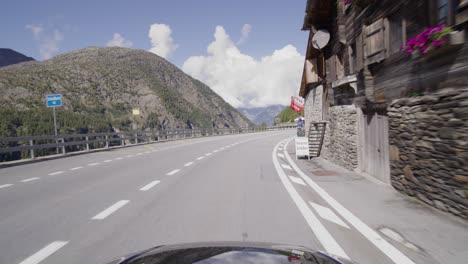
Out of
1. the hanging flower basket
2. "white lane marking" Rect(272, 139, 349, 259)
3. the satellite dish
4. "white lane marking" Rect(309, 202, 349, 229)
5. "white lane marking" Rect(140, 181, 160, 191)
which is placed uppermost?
the satellite dish

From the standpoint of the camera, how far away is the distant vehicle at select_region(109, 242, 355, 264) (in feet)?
7.00

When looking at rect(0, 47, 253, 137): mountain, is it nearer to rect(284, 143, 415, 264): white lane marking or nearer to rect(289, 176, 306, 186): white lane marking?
rect(289, 176, 306, 186): white lane marking

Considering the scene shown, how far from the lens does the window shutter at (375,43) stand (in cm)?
1033

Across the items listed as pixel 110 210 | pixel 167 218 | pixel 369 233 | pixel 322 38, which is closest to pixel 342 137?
pixel 322 38

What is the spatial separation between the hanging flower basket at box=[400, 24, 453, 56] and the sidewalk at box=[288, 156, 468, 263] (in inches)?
106

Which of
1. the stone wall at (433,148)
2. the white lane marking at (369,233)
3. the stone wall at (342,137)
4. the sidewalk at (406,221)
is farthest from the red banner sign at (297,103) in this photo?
the white lane marking at (369,233)

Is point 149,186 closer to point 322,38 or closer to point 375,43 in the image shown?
point 375,43

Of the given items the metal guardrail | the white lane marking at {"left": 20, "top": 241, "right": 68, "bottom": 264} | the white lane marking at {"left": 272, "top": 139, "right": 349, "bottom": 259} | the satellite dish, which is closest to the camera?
the white lane marking at {"left": 20, "top": 241, "right": 68, "bottom": 264}

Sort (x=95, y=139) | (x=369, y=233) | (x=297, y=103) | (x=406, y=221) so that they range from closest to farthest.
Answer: (x=369, y=233) → (x=406, y=221) → (x=95, y=139) → (x=297, y=103)

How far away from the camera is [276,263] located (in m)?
2.10

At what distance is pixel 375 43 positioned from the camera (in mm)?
10797

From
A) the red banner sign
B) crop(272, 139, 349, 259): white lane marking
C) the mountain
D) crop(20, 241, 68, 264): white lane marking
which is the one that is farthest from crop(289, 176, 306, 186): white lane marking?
the mountain

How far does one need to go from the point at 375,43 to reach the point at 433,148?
17.3 ft

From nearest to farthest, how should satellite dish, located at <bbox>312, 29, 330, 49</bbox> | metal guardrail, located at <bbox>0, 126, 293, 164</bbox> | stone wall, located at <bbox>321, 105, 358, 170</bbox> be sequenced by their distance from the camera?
stone wall, located at <bbox>321, 105, 358, 170</bbox>, satellite dish, located at <bbox>312, 29, 330, 49</bbox>, metal guardrail, located at <bbox>0, 126, 293, 164</bbox>
